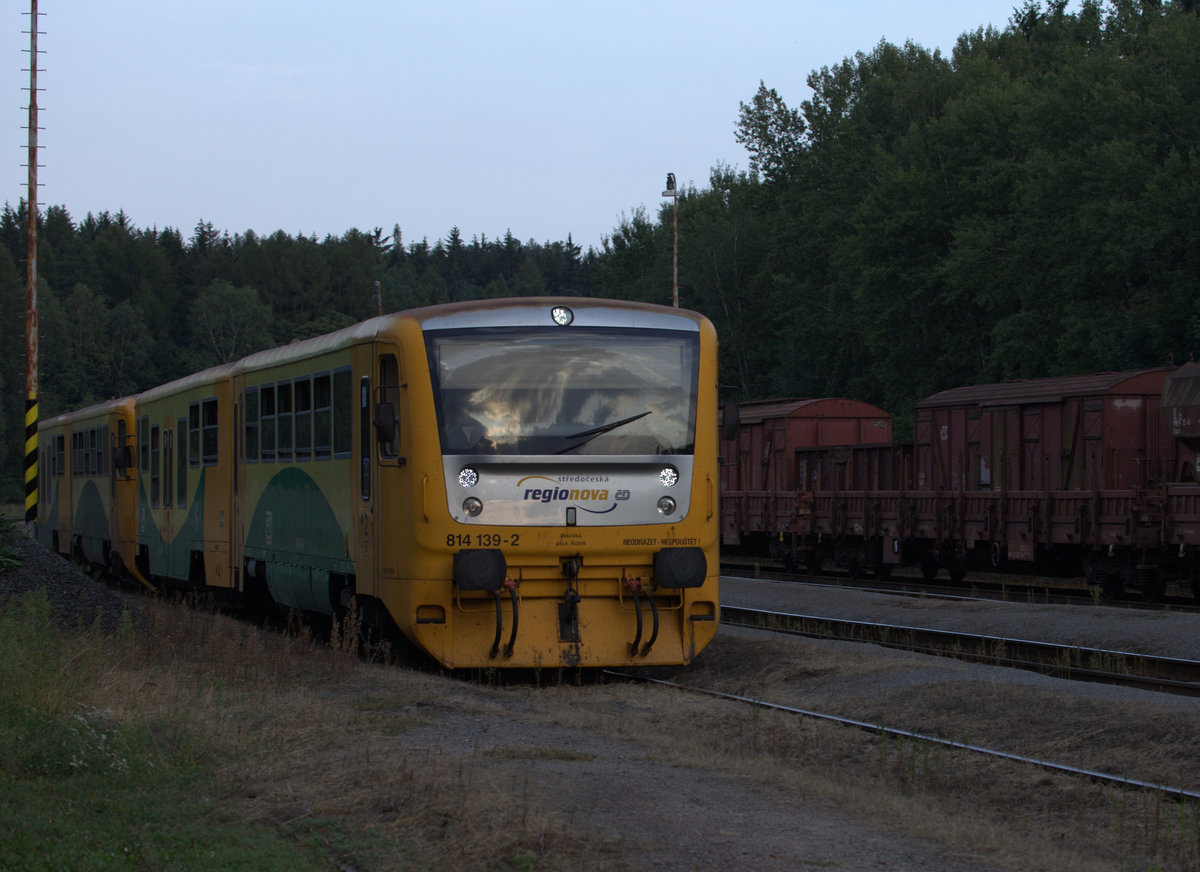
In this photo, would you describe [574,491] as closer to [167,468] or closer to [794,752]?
[794,752]

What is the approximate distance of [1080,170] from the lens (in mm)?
45594

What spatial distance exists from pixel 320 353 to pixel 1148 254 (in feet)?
109

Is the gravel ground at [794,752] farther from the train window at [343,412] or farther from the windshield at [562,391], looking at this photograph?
the train window at [343,412]

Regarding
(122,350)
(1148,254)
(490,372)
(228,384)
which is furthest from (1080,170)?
(122,350)

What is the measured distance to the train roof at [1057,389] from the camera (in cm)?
2439

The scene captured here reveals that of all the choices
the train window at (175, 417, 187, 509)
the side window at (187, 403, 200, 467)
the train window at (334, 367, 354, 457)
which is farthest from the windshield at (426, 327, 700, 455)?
the train window at (175, 417, 187, 509)

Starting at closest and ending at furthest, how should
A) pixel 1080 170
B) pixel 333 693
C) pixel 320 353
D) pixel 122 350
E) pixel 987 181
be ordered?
pixel 333 693 → pixel 320 353 → pixel 1080 170 → pixel 987 181 → pixel 122 350

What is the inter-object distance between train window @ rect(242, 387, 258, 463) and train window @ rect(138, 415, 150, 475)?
251 inches

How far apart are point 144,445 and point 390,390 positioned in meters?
11.8

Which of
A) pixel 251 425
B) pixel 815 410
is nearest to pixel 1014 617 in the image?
pixel 251 425

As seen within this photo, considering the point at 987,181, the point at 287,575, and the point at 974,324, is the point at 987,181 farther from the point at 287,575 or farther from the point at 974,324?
the point at 287,575

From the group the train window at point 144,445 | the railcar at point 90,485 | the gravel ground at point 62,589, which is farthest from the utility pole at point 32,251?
the gravel ground at point 62,589

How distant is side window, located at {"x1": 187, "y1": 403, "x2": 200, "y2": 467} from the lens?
1906cm

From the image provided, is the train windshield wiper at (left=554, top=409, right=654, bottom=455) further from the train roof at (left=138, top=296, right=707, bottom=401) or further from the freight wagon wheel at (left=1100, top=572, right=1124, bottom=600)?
the freight wagon wheel at (left=1100, top=572, right=1124, bottom=600)
